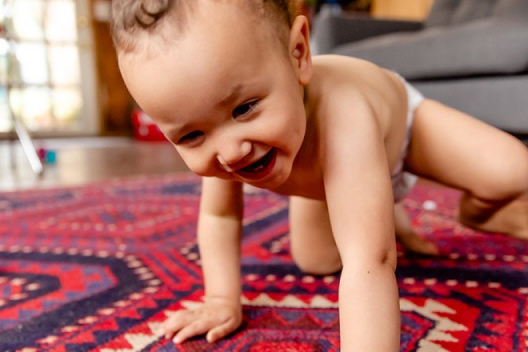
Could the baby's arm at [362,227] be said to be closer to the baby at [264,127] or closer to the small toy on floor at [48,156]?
the baby at [264,127]

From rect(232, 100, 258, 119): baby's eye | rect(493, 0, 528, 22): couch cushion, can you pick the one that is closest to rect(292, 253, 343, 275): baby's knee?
rect(232, 100, 258, 119): baby's eye

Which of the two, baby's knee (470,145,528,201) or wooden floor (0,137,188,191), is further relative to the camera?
wooden floor (0,137,188,191)

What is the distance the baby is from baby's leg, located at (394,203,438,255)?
22 centimetres

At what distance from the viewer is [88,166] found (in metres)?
2.21

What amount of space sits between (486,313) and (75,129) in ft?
13.3

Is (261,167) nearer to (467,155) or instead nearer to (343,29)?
(467,155)

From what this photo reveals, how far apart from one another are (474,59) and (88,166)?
5.16 ft

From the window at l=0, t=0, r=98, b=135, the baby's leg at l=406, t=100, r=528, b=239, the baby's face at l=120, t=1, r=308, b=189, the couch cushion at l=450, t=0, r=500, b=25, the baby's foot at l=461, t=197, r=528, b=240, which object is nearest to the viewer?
the baby's face at l=120, t=1, r=308, b=189

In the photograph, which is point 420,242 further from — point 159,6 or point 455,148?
point 159,6

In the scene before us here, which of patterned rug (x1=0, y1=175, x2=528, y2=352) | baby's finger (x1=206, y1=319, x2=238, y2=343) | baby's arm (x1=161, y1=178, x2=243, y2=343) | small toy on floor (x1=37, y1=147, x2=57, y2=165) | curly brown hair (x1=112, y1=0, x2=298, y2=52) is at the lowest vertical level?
small toy on floor (x1=37, y1=147, x2=57, y2=165)

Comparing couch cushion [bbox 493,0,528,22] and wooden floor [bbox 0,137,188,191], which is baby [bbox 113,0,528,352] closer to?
couch cushion [bbox 493,0,528,22]

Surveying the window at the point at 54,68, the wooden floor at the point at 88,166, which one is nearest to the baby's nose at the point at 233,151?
the wooden floor at the point at 88,166

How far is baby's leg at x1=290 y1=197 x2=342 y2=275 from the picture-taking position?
2.44 feet

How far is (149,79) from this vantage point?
0.43m
